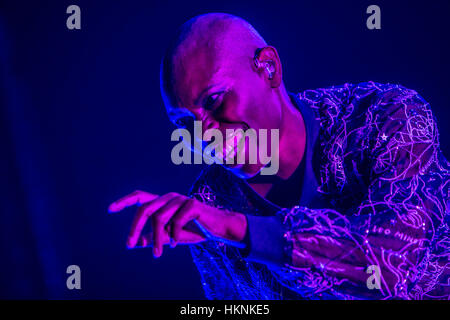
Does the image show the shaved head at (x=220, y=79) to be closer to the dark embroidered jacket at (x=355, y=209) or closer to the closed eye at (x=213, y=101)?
the closed eye at (x=213, y=101)

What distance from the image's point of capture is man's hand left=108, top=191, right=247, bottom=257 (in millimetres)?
946

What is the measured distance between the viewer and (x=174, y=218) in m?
0.96

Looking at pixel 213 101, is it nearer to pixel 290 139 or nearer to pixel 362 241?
pixel 290 139

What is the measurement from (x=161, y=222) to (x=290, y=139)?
0.68m

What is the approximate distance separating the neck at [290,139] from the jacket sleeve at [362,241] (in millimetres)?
390

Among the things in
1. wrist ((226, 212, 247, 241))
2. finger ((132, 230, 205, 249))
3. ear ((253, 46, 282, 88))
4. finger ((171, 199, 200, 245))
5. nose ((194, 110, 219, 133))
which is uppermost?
ear ((253, 46, 282, 88))

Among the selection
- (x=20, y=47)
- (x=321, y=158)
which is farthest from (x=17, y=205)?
(x=321, y=158)

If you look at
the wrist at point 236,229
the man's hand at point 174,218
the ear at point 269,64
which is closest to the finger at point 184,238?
the man's hand at point 174,218

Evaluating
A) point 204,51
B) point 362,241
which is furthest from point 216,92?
point 362,241

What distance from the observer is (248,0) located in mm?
2137

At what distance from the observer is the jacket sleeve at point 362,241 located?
3.36ft

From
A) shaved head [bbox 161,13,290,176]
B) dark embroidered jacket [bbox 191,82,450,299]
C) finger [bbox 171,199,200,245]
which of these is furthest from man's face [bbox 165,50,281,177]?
finger [bbox 171,199,200,245]

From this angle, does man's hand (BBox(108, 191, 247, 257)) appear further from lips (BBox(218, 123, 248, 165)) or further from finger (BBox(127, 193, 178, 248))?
lips (BBox(218, 123, 248, 165))

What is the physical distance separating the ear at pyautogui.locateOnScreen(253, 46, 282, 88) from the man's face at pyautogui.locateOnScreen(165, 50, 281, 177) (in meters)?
0.07
